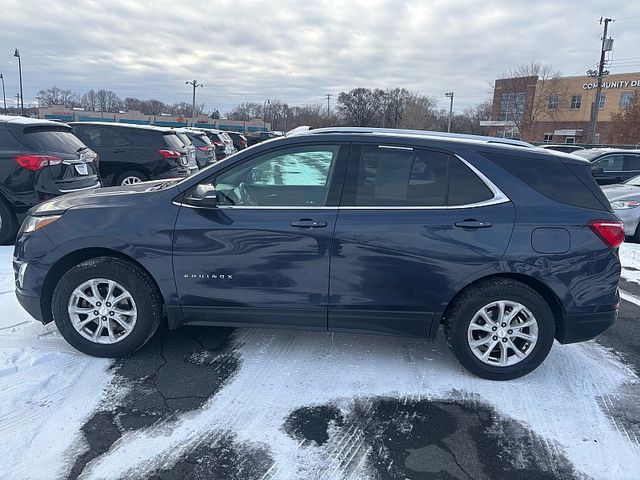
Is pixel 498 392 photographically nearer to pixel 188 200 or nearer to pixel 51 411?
pixel 188 200

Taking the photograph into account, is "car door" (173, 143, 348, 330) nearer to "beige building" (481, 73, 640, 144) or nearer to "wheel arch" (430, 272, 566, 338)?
"wheel arch" (430, 272, 566, 338)

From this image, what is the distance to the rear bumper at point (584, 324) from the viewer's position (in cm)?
344

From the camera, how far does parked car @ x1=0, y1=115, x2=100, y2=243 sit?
639 centimetres

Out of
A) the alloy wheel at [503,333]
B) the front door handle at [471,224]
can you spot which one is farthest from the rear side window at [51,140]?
the alloy wheel at [503,333]

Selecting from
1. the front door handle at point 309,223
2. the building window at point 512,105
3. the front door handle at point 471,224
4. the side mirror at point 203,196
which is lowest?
the front door handle at point 309,223

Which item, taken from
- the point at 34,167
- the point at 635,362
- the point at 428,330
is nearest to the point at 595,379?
the point at 635,362

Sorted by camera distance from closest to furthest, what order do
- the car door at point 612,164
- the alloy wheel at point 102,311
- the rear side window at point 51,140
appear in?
the alloy wheel at point 102,311
the rear side window at point 51,140
the car door at point 612,164

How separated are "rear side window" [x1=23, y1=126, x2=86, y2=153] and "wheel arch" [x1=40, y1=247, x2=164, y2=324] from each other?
3656 mm

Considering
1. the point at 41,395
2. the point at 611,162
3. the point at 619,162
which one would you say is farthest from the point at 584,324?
the point at 619,162

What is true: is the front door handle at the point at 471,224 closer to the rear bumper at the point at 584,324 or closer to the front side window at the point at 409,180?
the front side window at the point at 409,180

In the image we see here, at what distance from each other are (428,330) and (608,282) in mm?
1325

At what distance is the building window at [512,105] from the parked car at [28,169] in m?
60.3

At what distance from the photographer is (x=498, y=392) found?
341 cm

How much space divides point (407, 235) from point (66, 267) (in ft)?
8.63
